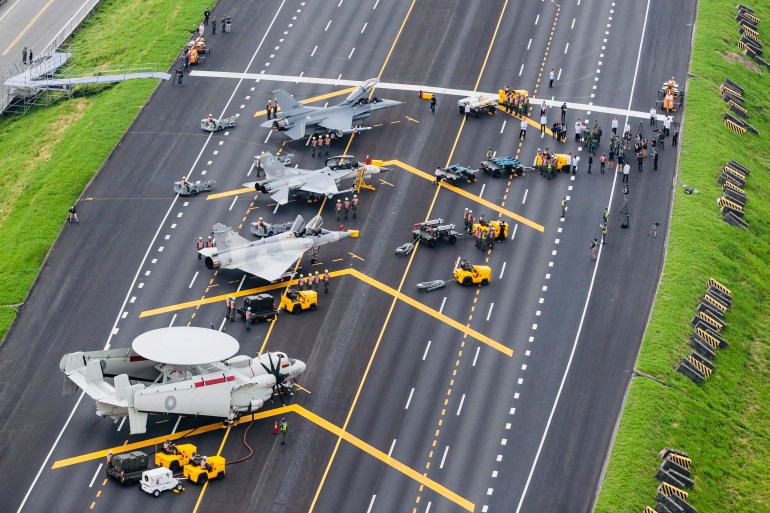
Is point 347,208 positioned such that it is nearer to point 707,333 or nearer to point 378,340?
point 378,340

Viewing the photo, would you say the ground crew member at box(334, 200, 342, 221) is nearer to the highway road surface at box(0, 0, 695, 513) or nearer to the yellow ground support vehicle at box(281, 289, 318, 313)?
the highway road surface at box(0, 0, 695, 513)

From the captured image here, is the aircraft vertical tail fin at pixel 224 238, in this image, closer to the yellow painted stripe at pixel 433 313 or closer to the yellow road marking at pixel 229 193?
the yellow painted stripe at pixel 433 313

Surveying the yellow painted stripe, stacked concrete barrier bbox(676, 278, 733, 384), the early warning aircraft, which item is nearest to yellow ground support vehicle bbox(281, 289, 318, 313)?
the yellow painted stripe

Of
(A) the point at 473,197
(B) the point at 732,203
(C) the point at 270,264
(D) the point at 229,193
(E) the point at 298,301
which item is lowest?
(E) the point at 298,301

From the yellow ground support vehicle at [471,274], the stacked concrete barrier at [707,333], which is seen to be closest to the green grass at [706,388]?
the stacked concrete barrier at [707,333]

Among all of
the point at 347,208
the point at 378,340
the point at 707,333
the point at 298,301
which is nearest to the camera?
the point at 378,340

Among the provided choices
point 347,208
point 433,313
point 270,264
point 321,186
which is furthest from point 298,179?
point 433,313
